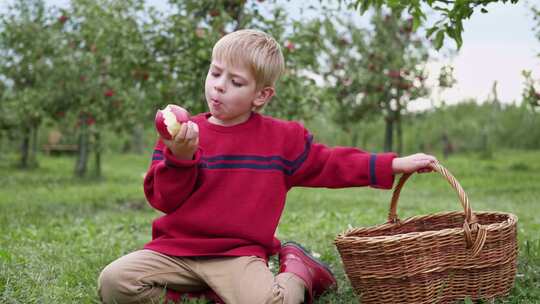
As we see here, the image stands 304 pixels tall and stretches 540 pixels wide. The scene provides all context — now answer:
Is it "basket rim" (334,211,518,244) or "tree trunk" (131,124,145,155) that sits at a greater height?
"basket rim" (334,211,518,244)

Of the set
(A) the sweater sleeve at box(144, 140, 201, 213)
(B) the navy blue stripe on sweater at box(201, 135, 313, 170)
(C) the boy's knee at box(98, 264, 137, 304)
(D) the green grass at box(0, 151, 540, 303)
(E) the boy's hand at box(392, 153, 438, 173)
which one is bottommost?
(D) the green grass at box(0, 151, 540, 303)

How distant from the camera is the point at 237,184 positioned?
2889mm

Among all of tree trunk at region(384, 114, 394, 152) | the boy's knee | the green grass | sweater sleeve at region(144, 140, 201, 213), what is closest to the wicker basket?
the green grass

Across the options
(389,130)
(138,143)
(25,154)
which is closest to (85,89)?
(25,154)

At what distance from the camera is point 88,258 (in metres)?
4.09

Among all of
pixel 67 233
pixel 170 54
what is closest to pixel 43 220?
pixel 67 233

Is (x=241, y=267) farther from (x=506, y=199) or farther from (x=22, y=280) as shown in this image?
(x=506, y=199)

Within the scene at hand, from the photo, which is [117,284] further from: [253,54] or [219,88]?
[253,54]

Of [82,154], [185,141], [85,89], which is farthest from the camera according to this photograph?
[82,154]

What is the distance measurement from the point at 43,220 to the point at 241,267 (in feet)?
13.2

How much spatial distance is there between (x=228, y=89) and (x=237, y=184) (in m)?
0.42

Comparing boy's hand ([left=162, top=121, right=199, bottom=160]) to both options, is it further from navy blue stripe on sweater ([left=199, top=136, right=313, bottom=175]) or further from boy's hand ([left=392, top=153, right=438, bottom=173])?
boy's hand ([left=392, top=153, right=438, bottom=173])

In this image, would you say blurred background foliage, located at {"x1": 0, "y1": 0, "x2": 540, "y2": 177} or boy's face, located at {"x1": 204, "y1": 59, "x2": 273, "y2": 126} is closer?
boy's face, located at {"x1": 204, "y1": 59, "x2": 273, "y2": 126}

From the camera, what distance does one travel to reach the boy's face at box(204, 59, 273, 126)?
9.21ft
